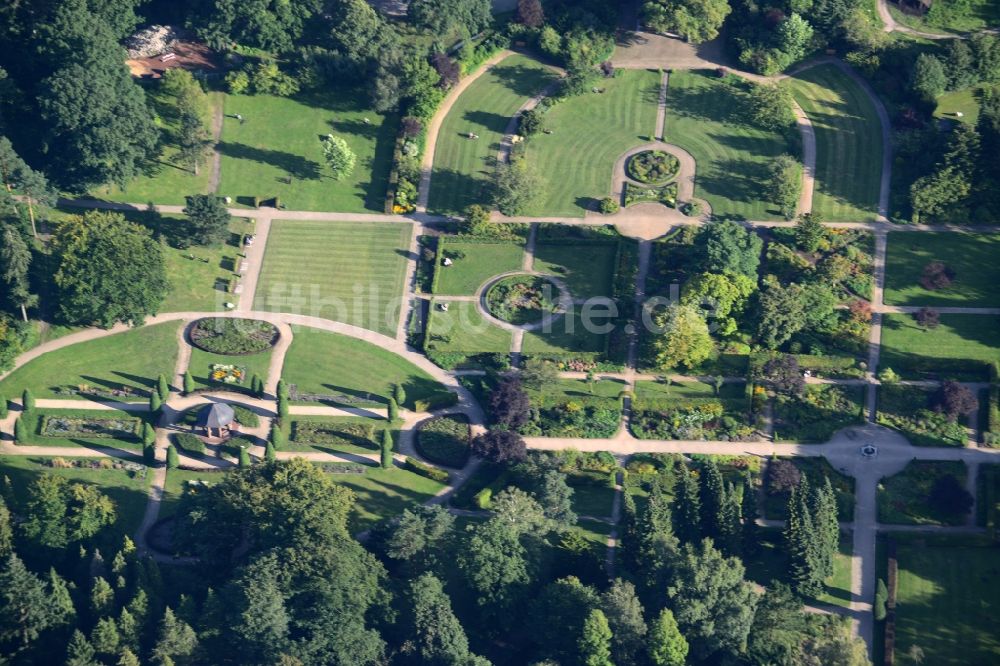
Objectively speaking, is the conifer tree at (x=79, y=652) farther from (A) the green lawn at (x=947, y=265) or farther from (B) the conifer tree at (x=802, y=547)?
(A) the green lawn at (x=947, y=265)

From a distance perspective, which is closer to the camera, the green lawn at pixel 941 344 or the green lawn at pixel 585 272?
the green lawn at pixel 941 344

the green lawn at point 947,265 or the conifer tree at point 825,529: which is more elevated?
the green lawn at point 947,265

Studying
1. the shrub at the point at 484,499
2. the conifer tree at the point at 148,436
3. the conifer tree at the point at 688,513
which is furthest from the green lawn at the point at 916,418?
the conifer tree at the point at 148,436

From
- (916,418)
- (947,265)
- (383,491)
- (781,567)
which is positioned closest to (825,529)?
(781,567)

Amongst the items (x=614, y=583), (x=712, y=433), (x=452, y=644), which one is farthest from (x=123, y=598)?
(x=712, y=433)

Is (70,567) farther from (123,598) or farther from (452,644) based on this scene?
(452,644)
